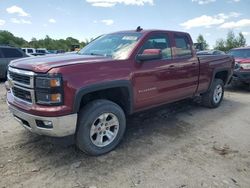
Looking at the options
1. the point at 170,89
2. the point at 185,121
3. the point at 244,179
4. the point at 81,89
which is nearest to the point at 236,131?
the point at 185,121

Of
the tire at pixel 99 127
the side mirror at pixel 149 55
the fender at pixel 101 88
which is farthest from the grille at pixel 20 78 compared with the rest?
the side mirror at pixel 149 55

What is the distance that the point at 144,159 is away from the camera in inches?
157

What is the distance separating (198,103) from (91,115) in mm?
4369

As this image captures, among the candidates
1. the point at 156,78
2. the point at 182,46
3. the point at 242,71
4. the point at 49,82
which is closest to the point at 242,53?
the point at 242,71

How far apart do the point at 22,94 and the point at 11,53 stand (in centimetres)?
887

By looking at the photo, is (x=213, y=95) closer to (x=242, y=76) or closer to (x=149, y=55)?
(x=149, y=55)

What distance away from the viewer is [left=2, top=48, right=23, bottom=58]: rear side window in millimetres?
11539

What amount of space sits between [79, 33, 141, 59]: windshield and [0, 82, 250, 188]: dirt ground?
5.07 feet

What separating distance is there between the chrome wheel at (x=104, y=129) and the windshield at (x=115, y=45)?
103 cm

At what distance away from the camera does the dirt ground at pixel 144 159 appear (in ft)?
11.1

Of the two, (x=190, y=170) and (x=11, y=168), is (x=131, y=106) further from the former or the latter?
(x=11, y=168)

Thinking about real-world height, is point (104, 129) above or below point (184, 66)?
below

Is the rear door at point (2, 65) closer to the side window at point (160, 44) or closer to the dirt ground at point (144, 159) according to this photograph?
the dirt ground at point (144, 159)

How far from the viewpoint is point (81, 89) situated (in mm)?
3580
